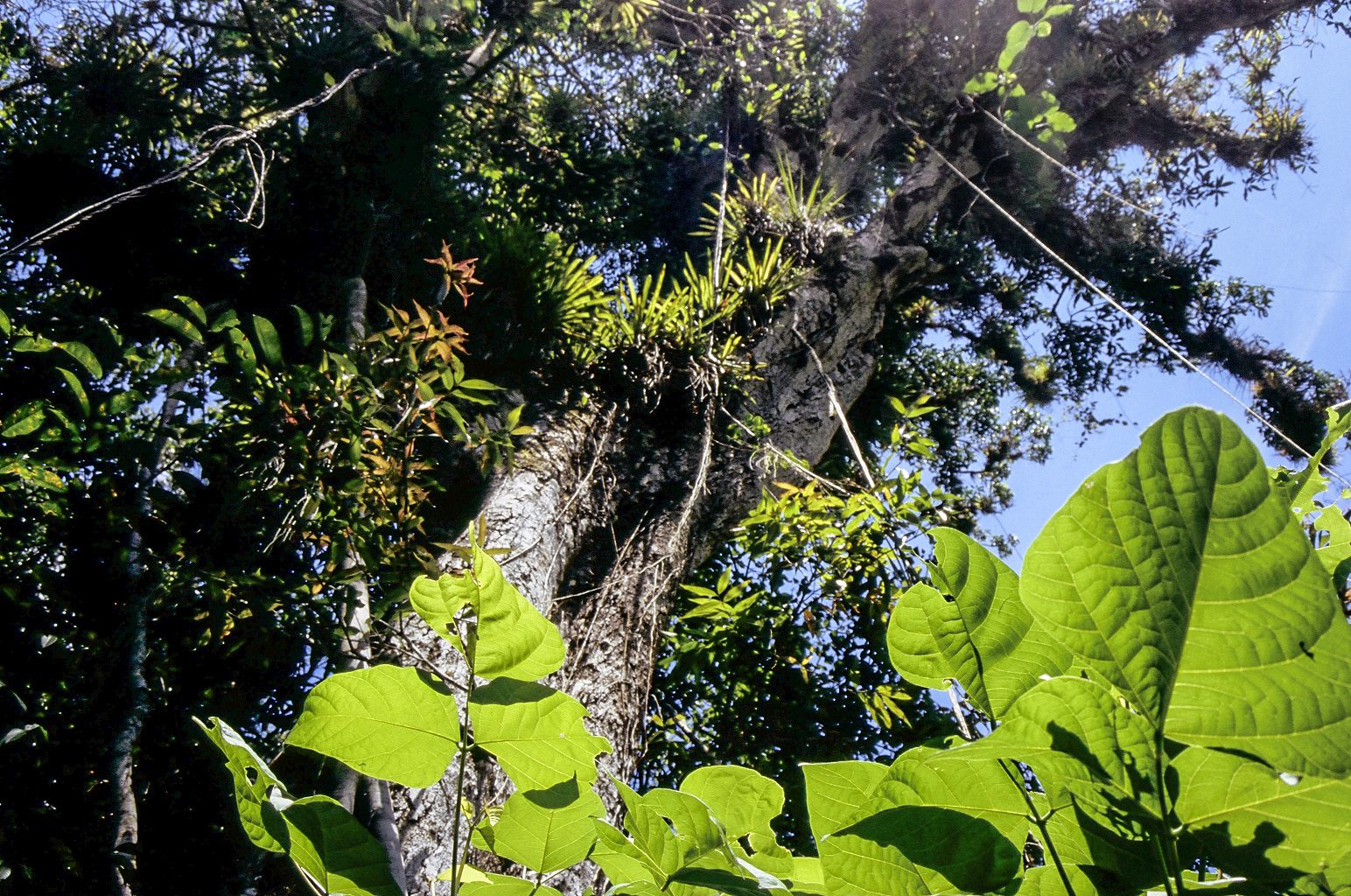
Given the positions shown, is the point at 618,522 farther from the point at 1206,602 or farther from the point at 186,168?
the point at 1206,602

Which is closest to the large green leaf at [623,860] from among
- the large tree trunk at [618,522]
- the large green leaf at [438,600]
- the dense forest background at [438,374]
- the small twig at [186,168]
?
the large green leaf at [438,600]

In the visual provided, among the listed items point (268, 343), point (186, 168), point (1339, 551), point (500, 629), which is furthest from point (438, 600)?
point (186, 168)

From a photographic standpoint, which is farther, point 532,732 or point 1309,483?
point 1309,483

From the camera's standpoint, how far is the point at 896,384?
5.33m

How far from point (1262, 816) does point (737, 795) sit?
0.85 feet

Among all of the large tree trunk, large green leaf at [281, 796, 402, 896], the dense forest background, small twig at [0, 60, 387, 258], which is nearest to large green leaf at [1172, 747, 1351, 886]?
large green leaf at [281, 796, 402, 896]

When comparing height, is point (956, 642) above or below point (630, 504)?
below

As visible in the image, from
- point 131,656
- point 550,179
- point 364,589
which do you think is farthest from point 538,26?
point 131,656

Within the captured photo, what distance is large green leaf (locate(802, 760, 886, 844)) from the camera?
35cm

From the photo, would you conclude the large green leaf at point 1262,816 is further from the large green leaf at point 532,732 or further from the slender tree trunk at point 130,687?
the slender tree trunk at point 130,687

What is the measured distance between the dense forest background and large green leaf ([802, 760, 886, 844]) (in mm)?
968

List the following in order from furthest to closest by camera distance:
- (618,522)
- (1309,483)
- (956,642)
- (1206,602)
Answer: (618,522) → (1309,483) → (956,642) → (1206,602)

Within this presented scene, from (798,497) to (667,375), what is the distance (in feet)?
2.68

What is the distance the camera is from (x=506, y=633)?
34 centimetres
